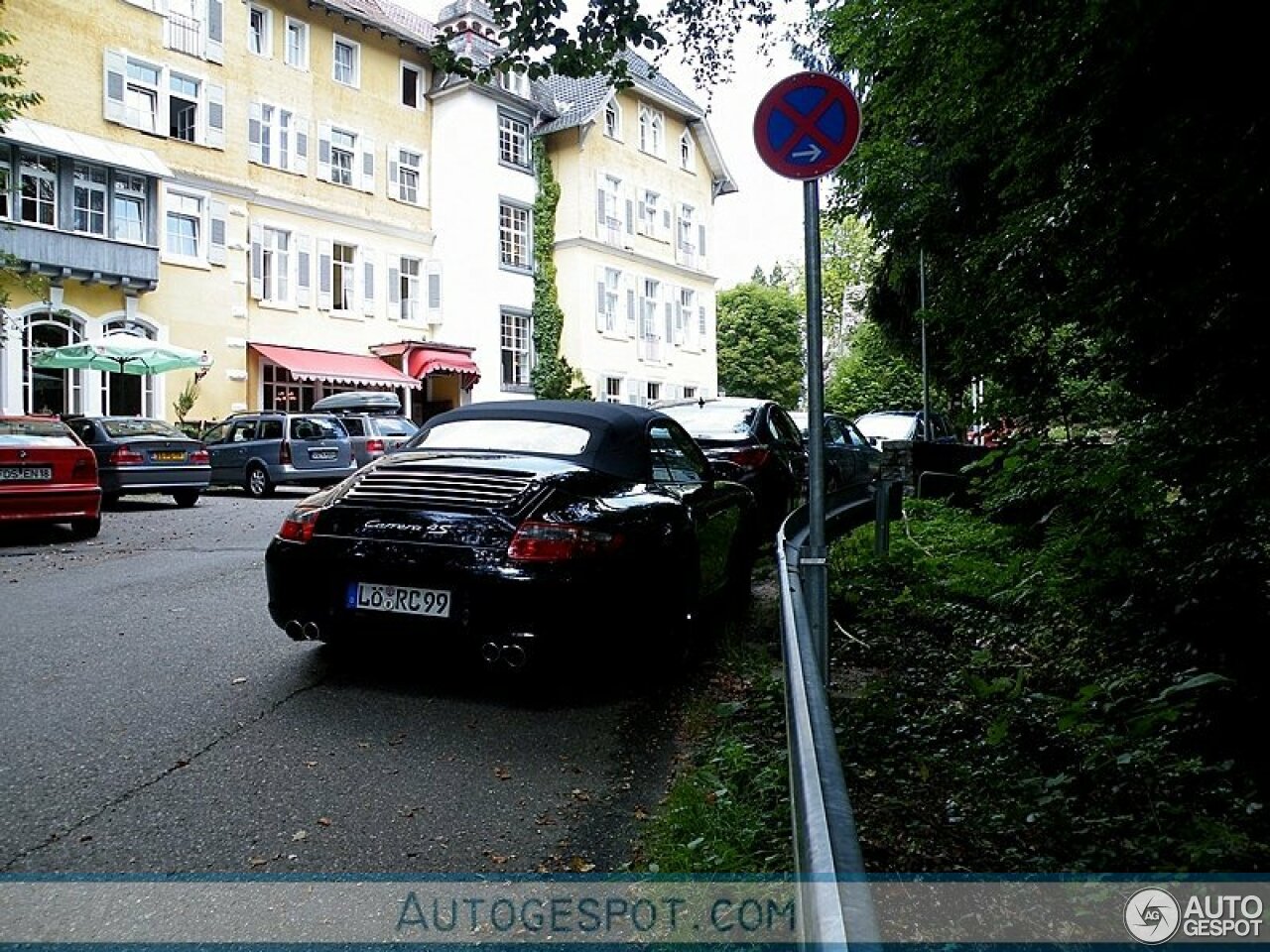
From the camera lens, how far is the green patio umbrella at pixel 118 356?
68.5ft

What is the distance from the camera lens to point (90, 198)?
2403cm

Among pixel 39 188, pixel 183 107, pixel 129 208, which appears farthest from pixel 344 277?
pixel 39 188

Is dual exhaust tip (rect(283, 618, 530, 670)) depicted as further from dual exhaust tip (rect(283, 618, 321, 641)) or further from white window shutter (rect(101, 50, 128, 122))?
white window shutter (rect(101, 50, 128, 122))

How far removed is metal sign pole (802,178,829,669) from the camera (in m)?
4.71

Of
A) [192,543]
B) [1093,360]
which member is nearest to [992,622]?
[1093,360]

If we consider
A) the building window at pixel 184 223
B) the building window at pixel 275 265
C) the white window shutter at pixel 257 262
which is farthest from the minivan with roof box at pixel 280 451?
the building window at pixel 275 265

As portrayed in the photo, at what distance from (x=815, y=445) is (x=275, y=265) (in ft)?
88.1

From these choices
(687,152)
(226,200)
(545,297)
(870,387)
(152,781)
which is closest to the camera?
(152,781)

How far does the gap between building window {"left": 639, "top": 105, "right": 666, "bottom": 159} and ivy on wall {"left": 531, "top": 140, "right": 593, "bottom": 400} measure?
5.75 meters

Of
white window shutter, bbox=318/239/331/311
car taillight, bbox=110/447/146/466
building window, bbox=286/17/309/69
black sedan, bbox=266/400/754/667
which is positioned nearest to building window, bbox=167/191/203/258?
white window shutter, bbox=318/239/331/311

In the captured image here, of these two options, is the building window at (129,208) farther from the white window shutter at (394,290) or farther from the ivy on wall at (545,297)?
the ivy on wall at (545,297)

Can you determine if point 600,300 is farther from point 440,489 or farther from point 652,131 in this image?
point 440,489

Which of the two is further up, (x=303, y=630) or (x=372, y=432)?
(x=372, y=432)

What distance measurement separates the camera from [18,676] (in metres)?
5.30
